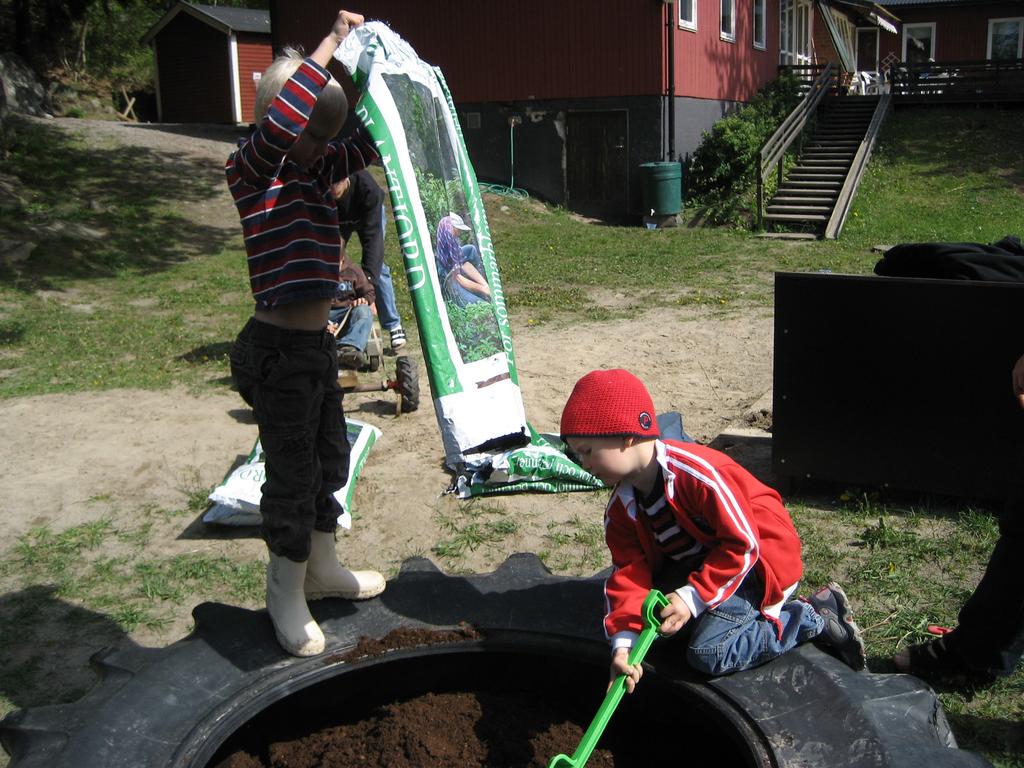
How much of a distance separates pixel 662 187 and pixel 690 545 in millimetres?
15899

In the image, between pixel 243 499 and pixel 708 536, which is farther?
pixel 243 499

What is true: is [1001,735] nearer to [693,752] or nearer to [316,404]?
[693,752]

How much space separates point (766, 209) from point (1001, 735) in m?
15.8

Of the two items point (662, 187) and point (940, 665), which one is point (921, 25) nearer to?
point (662, 187)

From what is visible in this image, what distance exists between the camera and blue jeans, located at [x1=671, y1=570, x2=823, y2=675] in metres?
2.47

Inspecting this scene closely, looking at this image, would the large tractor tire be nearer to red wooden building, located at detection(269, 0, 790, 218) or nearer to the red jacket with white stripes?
the red jacket with white stripes

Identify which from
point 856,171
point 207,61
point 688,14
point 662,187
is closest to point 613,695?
point 662,187

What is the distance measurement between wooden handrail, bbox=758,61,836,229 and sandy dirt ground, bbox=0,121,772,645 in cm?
987

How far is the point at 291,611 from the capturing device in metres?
2.78

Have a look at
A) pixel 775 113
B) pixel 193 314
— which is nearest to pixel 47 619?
pixel 193 314

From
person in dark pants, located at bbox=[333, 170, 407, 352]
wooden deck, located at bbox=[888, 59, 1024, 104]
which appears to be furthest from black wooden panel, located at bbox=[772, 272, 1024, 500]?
wooden deck, located at bbox=[888, 59, 1024, 104]

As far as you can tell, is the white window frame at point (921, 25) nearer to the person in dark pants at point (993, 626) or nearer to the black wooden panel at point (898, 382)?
the black wooden panel at point (898, 382)

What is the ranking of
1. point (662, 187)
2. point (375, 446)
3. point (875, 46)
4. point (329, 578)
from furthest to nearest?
1. point (875, 46)
2. point (662, 187)
3. point (375, 446)
4. point (329, 578)

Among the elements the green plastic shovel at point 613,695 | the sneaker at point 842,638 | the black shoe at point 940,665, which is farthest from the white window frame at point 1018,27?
the green plastic shovel at point 613,695
